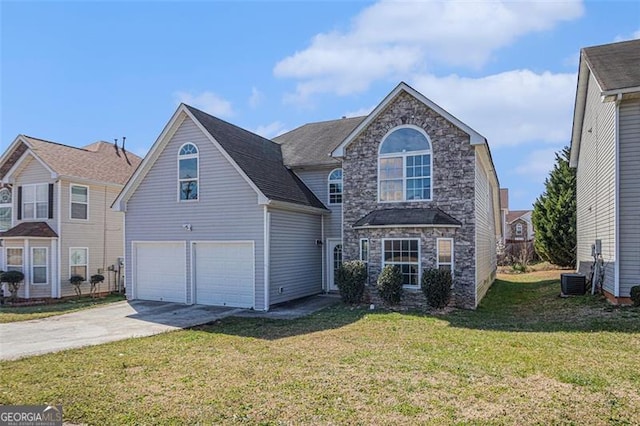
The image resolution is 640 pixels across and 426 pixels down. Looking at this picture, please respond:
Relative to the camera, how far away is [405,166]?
14789 mm

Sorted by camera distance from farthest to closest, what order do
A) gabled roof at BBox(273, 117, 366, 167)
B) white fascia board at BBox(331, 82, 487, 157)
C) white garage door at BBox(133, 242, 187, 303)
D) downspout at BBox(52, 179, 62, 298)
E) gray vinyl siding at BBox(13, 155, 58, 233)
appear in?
gray vinyl siding at BBox(13, 155, 58, 233), downspout at BBox(52, 179, 62, 298), gabled roof at BBox(273, 117, 366, 167), white garage door at BBox(133, 242, 187, 303), white fascia board at BBox(331, 82, 487, 157)

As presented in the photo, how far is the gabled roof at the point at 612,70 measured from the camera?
1169cm

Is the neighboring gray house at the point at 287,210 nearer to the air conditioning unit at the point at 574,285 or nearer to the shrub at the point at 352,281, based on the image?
the shrub at the point at 352,281

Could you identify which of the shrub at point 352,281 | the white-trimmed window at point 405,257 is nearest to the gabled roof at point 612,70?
the white-trimmed window at point 405,257

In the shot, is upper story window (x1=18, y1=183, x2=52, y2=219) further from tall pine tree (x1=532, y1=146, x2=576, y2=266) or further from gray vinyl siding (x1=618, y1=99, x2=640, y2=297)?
tall pine tree (x1=532, y1=146, x2=576, y2=266)

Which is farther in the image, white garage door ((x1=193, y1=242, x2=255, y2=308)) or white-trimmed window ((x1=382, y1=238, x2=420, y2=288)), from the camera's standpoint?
white garage door ((x1=193, y1=242, x2=255, y2=308))

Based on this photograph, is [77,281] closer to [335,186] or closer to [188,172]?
[188,172]

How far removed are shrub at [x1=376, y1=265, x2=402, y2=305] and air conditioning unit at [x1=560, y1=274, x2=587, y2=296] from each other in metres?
6.16

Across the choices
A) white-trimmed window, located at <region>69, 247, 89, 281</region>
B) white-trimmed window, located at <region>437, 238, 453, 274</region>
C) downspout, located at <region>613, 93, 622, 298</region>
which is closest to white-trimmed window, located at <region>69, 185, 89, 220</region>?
white-trimmed window, located at <region>69, 247, 89, 281</region>

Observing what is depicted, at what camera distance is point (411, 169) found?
48.3 ft

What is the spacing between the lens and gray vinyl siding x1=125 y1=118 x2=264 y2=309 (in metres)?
14.5

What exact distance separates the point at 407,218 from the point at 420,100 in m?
4.01

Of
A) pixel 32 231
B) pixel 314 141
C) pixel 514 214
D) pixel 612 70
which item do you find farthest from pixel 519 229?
pixel 32 231

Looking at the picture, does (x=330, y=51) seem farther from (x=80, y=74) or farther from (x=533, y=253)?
(x=533, y=253)
